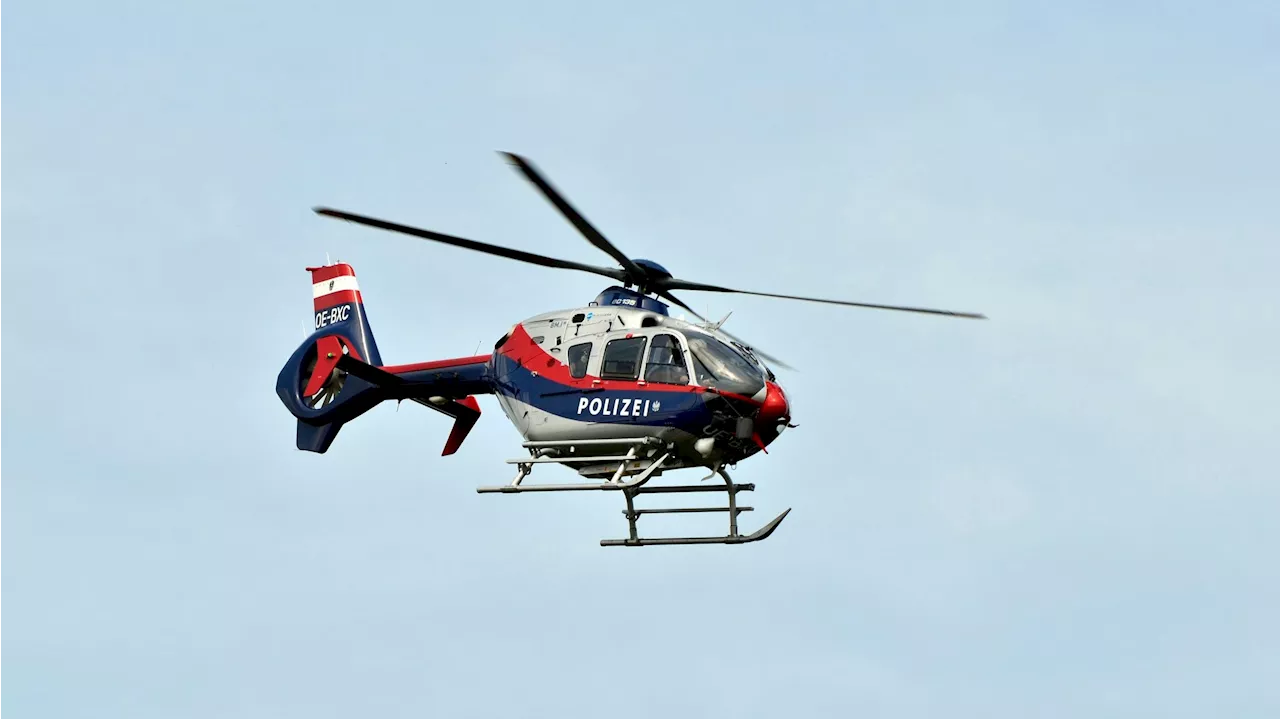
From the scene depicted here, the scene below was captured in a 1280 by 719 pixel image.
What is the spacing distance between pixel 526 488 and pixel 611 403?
1750 millimetres

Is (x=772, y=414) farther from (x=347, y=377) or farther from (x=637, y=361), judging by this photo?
(x=347, y=377)

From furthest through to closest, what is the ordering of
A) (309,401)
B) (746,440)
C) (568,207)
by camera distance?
(309,401) → (746,440) → (568,207)

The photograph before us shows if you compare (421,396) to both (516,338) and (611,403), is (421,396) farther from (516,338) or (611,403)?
(611,403)

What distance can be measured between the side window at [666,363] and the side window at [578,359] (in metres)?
1.10

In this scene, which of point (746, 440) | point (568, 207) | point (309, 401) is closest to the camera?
point (568, 207)

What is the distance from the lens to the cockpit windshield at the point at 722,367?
2534 cm

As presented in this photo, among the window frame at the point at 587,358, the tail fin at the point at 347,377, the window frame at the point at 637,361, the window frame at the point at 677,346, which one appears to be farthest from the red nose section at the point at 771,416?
the tail fin at the point at 347,377

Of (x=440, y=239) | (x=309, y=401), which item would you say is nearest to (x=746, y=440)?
(x=440, y=239)

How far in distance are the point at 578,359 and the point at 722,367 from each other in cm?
239

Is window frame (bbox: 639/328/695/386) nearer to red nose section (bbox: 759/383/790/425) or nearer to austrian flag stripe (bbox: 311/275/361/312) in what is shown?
red nose section (bbox: 759/383/790/425)

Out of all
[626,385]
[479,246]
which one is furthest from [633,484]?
[479,246]

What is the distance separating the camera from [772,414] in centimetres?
2544

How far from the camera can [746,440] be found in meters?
25.5

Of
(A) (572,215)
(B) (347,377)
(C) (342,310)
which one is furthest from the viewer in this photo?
(C) (342,310)
